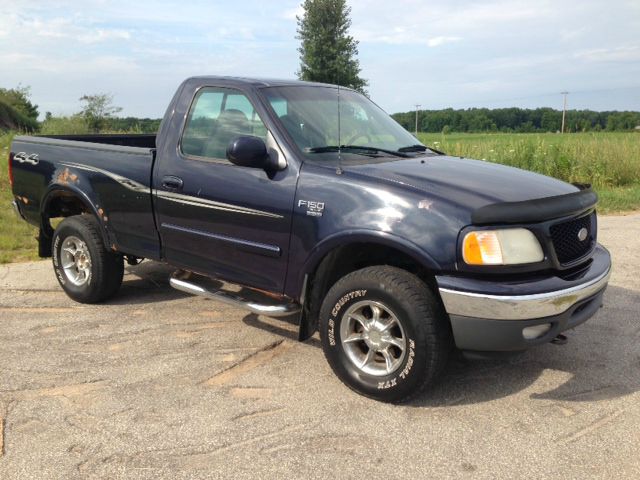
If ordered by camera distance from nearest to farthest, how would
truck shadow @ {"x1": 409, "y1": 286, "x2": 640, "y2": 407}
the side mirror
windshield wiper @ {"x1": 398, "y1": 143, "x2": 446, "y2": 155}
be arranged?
1. truck shadow @ {"x1": 409, "y1": 286, "x2": 640, "y2": 407}
2. the side mirror
3. windshield wiper @ {"x1": 398, "y1": 143, "x2": 446, "y2": 155}

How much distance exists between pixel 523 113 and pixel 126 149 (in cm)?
6217

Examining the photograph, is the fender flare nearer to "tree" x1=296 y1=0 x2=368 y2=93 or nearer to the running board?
the running board

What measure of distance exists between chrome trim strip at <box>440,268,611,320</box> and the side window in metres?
1.80

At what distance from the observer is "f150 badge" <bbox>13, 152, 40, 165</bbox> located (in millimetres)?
5711

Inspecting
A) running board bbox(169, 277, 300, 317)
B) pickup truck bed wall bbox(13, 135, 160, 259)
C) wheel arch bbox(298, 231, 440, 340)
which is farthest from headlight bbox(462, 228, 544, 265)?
pickup truck bed wall bbox(13, 135, 160, 259)

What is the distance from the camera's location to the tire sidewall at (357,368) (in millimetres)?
3438

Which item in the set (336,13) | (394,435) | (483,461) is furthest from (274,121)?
(336,13)

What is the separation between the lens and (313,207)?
12.5 feet

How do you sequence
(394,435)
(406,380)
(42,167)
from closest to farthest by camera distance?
1. (394,435)
2. (406,380)
3. (42,167)

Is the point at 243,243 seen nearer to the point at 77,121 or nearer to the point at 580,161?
the point at 580,161

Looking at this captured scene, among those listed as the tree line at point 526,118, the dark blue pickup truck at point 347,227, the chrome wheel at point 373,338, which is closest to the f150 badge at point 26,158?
the dark blue pickup truck at point 347,227

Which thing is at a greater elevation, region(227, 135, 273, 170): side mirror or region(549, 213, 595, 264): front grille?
region(227, 135, 273, 170): side mirror

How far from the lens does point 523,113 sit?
203ft

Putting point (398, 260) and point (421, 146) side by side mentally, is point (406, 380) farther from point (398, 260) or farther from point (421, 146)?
point (421, 146)
